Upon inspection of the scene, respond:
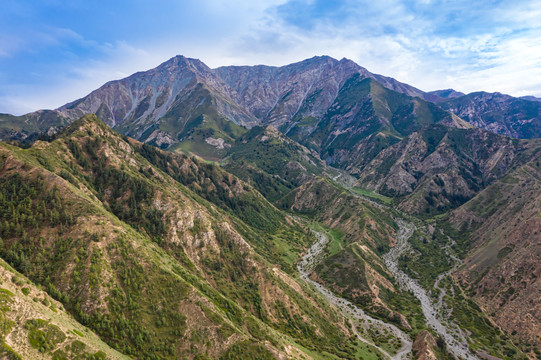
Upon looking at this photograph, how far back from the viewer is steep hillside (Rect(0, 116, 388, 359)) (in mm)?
69625

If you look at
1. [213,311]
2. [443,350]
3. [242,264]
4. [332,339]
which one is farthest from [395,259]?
[213,311]

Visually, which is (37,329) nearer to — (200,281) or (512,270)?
(200,281)

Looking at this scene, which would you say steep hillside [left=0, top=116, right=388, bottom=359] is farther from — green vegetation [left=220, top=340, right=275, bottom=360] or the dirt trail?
the dirt trail

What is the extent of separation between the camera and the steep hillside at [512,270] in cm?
10475

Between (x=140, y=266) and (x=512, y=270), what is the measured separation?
151 meters

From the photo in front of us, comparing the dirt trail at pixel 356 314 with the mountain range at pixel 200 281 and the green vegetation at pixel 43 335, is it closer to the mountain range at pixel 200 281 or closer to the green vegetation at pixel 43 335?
the mountain range at pixel 200 281

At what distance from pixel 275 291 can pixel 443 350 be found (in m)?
63.3

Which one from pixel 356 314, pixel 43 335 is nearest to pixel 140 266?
pixel 43 335

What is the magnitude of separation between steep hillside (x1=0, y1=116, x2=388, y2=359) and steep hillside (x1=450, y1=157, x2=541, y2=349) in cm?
6042

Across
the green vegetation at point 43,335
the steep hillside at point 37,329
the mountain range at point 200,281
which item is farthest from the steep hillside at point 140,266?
the green vegetation at point 43,335

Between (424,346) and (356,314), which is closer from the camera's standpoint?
(424,346)

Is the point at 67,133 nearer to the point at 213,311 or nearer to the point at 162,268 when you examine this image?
the point at 162,268

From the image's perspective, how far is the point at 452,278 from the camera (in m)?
152

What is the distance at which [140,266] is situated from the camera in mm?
81750
